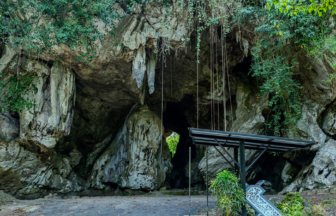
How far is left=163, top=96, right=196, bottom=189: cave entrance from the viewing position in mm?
15566

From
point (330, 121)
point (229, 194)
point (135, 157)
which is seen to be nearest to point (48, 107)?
point (135, 157)

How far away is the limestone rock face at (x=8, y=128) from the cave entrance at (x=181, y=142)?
876 centimetres

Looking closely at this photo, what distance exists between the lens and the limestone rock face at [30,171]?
8477 millimetres

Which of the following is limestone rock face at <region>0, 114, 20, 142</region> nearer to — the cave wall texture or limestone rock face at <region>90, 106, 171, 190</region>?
the cave wall texture

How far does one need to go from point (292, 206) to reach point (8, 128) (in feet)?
30.2

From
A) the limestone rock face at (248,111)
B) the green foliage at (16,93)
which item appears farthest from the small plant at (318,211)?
the green foliage at (16,93)

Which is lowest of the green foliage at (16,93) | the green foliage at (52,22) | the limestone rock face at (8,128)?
the limestone rock face at (8,128)

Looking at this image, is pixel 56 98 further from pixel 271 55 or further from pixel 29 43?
pixel 271 55

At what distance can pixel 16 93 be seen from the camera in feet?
26.8

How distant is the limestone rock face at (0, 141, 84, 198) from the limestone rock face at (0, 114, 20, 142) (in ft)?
0.65

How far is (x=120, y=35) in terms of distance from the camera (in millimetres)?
8477

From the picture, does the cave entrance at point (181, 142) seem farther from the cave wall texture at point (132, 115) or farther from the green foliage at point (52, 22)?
the green foliage at point (52, 22)

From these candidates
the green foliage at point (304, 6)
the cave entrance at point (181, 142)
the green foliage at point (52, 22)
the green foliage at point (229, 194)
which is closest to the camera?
the green foliage at point (229, 194)

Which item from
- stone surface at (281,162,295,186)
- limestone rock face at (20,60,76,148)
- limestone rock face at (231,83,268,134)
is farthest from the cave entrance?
limestone rock face at (20,60,76,148)
